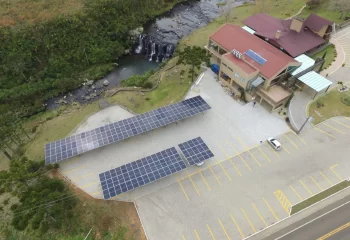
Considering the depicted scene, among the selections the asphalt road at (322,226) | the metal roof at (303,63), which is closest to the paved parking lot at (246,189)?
the asphalt road at (322,226)

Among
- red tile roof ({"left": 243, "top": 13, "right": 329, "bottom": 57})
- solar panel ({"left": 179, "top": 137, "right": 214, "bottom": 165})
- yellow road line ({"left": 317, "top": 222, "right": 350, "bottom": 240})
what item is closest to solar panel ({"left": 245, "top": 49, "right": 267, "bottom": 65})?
red tile roof ({"left": 243, "top": 13, "right": 329, "bottom": 57})

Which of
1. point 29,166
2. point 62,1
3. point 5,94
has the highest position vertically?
point 62,1

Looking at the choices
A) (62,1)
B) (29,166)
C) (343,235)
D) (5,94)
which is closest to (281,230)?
(343,235)

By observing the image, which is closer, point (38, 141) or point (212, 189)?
point (212, 189)

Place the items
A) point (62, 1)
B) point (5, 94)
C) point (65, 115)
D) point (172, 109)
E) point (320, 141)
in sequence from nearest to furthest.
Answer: point (320, 141) < point (172, 109) < point (65, 115) < point (5, 94) < point (62, 1)

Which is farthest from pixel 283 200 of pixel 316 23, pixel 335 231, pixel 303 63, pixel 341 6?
pixel 341 6

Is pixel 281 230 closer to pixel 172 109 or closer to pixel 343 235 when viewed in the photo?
pixel 343 235

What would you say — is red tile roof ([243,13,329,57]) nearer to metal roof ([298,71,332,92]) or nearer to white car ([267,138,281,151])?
metal roof ([298,71,332,92])

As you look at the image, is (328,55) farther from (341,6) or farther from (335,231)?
(335,231)
